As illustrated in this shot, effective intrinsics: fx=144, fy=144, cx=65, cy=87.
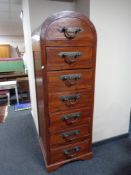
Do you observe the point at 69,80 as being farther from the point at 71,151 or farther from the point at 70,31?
the point at 71,151

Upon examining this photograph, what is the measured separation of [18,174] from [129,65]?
1809 millimetres

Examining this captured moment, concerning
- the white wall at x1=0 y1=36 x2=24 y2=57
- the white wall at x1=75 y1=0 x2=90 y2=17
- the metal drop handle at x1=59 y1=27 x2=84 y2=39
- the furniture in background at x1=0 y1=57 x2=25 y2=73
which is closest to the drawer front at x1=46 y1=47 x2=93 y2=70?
the metal drop handle at x1=59 y1=27 x2=84 y2=39

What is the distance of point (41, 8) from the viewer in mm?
1581

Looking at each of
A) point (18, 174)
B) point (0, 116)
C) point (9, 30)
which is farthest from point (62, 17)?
Answer: point (9, 30)

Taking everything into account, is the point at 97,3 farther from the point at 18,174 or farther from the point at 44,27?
the point at 18,174

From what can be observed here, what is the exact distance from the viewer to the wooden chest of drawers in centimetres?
120

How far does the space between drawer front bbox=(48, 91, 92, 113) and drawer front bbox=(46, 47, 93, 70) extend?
26cm

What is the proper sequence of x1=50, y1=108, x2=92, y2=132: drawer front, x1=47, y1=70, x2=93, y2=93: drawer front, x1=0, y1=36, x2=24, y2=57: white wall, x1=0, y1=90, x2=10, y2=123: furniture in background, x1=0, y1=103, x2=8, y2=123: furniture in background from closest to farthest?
x1=47, y1=70, x2=93, y2=93: drawer front < x1=50, y1=108, x2=92, y2=132: drawer front < x1=0, y1=103, x2=8, y2=123: furniture in background < x1=0, y1=90, x2=10, y2=123: furniture in background < x1=0, y1=36, x2=24, y2=57: white wall

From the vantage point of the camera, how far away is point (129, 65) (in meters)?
1.81

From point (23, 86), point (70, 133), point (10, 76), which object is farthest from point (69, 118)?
point (10, 76)

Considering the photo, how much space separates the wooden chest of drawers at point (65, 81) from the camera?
1.20 m

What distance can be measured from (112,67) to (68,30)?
781mm

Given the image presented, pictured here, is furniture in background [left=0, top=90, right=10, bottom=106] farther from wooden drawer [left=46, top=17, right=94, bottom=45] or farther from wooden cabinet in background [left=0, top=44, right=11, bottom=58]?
wooden cabinet in background [left=0, top=44, right=11, bottom=58]

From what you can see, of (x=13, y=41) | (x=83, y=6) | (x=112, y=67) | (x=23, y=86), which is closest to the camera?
(x=83, y=6)
